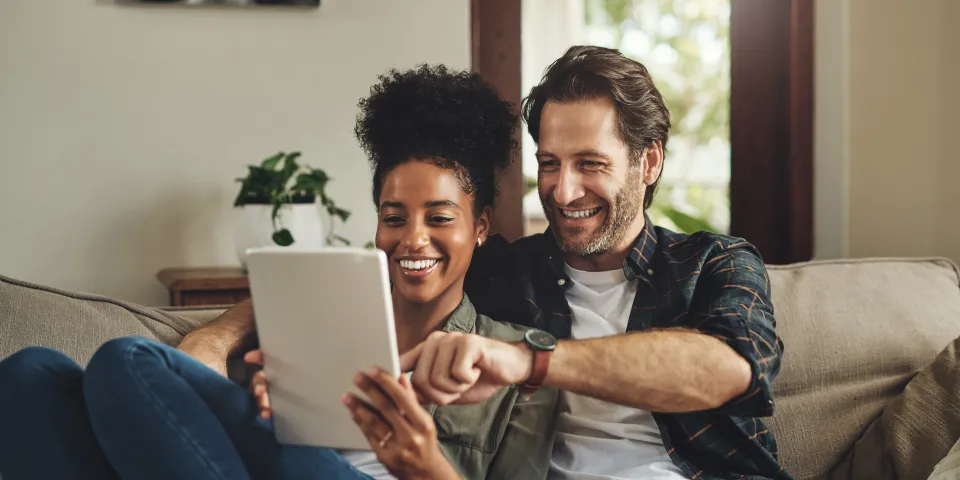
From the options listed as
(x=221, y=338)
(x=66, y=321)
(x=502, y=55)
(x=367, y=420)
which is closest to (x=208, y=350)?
(x=221, y=338)

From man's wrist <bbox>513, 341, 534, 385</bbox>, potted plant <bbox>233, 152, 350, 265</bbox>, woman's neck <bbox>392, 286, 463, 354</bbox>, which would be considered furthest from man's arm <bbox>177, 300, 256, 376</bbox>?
potted plant <bbox>233, 152, 350, 265</bbox>

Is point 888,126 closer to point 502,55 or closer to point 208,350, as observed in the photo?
point 502,55

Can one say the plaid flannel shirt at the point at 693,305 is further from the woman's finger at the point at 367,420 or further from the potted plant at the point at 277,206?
the potted plant at the point at 277,206

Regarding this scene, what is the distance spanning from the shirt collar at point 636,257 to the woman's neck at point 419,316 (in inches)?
7.4

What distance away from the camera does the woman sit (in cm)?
109

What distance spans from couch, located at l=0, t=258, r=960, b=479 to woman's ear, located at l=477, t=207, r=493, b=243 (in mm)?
517

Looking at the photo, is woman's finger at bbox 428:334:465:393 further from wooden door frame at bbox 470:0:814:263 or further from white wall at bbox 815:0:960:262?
white wall at bbox 815:0:960:262

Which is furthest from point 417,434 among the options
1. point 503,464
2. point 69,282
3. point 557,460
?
point 69,282

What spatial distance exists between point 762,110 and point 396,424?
2.27 metres

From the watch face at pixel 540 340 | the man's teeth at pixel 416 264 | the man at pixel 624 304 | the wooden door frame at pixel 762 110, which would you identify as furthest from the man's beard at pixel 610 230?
the wooden door frame at pixel 762 110

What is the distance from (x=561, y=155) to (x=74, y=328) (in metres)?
0.83

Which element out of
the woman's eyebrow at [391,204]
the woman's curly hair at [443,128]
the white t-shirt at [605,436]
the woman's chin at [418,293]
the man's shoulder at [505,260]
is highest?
the woman's curly hair at [443,128]

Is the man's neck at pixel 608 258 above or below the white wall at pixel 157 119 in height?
below

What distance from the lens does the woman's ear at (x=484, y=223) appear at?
1.56 m
